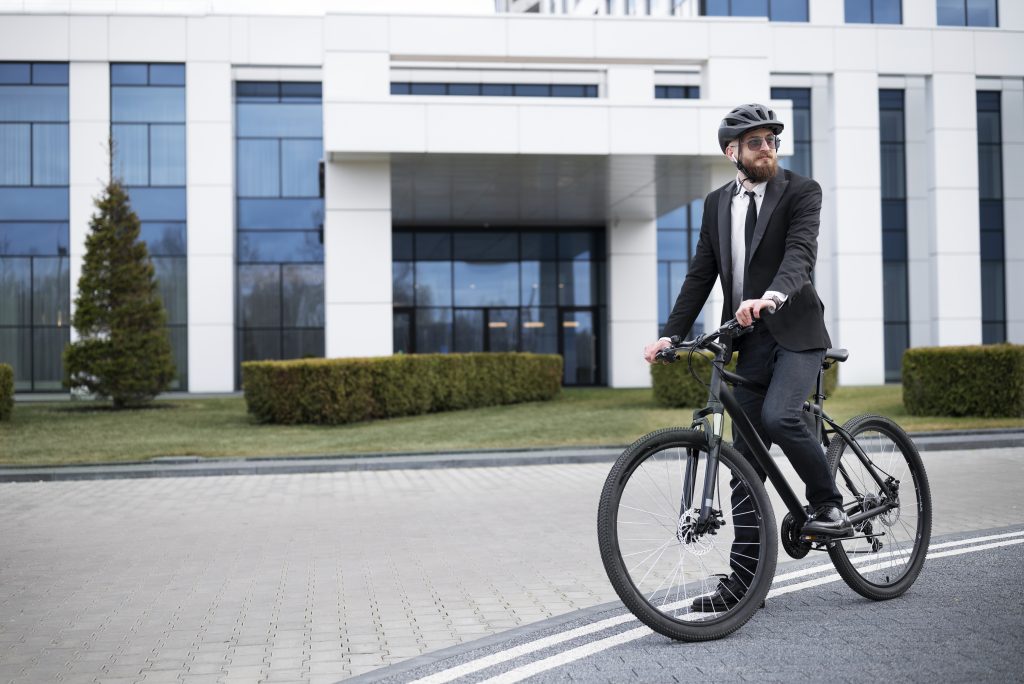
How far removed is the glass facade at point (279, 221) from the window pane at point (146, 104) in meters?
1.94

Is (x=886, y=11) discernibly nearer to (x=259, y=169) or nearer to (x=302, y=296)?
(x=259, y=169)

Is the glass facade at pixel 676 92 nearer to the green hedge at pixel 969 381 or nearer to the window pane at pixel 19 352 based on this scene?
the green hedge at pixel 969 381

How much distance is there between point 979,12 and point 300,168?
21.9 m

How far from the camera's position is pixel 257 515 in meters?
9.27

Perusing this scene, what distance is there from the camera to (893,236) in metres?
33.3

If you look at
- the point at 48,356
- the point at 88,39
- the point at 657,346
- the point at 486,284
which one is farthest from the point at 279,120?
the point at 657,346

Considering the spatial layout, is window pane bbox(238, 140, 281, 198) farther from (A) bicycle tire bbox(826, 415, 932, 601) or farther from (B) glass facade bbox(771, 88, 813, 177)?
(A) bicycle tire bbox(826, 415, 932, 601)

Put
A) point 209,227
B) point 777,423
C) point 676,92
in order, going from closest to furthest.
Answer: point 777,423, point 209,227, point 676,92

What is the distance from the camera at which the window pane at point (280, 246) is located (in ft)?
107

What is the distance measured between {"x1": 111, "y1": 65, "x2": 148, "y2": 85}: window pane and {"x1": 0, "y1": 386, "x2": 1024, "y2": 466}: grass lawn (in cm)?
1215

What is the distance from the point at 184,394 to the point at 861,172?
20.6m

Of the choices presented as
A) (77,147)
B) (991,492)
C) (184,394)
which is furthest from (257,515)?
(77,147)

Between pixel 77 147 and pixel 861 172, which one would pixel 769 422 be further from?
pixel 77 147

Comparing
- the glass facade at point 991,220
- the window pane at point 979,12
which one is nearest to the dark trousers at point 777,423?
the glass facade at point 991,220
